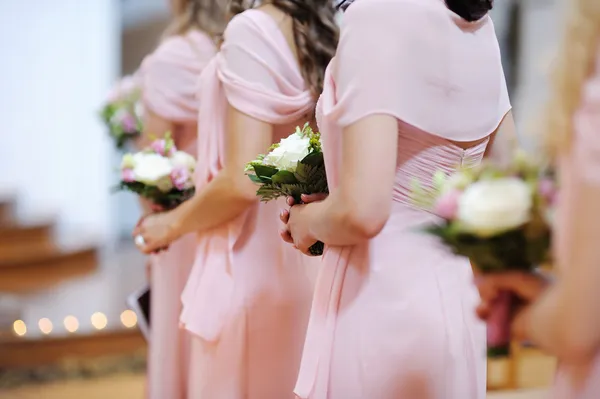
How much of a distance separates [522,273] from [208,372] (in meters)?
1.57

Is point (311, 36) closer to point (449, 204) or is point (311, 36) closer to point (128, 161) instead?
point (128, 161)

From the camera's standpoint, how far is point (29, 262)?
9086 mm

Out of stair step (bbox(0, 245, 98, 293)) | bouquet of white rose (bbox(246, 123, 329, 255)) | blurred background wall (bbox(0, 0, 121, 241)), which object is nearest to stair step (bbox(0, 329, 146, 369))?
stair step (bbox(0, 245, 98, 293))

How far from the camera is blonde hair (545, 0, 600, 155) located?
1.30m

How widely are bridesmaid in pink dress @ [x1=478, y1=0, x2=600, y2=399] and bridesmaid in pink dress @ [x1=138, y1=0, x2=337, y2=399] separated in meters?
1.31

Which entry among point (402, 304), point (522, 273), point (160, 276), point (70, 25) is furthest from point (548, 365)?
point (70, 25)

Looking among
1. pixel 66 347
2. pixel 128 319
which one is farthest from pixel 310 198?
pixel 128 319

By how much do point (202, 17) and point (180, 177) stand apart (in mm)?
674

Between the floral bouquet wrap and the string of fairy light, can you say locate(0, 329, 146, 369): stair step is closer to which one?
the string of fairy light

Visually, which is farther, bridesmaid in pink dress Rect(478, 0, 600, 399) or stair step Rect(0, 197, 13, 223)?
stair step Rect(0, 197, 13, 223)

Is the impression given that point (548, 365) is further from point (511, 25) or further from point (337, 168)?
point (337, 168)

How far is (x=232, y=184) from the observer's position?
2588 millimetres

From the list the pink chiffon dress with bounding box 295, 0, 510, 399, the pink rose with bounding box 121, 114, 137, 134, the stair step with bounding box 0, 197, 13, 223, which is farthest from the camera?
the stair step with bounding box 0, 197, 13, 223

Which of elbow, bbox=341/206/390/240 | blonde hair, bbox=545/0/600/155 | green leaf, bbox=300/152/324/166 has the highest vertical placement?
blonde hair, bbox=545/0/600/155
